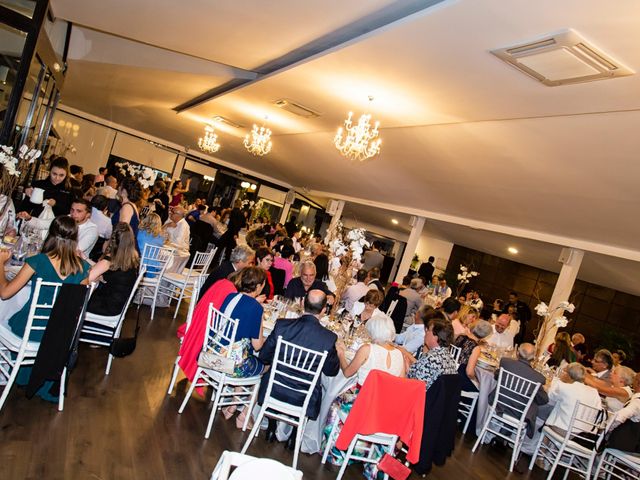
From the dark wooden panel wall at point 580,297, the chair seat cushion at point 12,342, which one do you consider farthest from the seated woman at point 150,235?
the dark wooden panel wall at point 580,297

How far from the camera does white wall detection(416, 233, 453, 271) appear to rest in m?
16.7

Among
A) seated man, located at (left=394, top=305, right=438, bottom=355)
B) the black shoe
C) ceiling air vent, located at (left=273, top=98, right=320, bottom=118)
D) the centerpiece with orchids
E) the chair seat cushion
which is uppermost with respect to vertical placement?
ceiling air vent, located at (left=273, top=98, right=320, bottom=118)

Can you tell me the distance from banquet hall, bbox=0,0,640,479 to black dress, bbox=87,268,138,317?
0.04m

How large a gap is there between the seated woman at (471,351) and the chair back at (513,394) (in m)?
0.31

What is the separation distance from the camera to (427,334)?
13.5 feet

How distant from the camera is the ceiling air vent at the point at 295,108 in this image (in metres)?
8.05

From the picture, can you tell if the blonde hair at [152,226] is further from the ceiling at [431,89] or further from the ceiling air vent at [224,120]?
the ceiling air vent at [224,120]

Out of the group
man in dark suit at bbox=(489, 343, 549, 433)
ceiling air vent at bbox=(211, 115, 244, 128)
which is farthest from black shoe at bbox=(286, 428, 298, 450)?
ceiling air vent at bbox=(211, 115, 244, 128)

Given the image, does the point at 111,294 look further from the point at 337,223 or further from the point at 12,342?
the point at 337,223

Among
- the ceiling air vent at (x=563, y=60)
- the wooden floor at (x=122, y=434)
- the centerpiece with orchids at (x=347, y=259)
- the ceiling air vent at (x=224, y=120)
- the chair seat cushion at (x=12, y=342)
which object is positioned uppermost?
the ceiling air vent at (x=563, y=60)

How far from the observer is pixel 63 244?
129 inches

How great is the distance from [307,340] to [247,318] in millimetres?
508

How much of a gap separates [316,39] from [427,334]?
11.1 feet

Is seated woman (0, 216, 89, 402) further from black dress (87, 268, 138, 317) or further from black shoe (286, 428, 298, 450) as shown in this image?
black shoe (286, 428, 298, 450)
